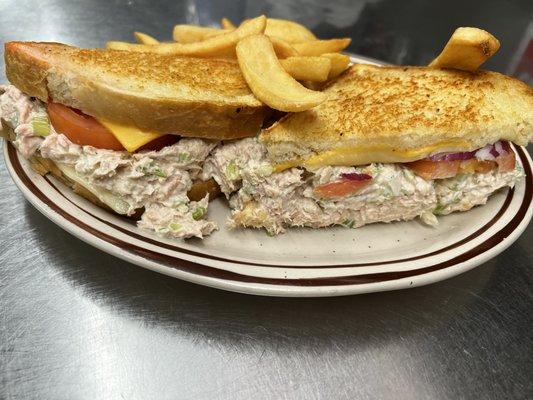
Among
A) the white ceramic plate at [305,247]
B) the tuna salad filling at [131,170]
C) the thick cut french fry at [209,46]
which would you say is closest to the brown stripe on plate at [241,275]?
the white ceramic plate at [305,247]

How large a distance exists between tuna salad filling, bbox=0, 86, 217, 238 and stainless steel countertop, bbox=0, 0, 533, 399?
0.25 m

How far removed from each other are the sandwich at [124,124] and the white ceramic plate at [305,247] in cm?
8

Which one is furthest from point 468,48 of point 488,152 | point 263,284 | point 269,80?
point 263,284

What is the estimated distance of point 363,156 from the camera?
5.78 feet

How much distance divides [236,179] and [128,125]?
430 mm

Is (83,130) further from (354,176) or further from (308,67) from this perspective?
(354,176)

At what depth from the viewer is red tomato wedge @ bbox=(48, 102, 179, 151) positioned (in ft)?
5.48

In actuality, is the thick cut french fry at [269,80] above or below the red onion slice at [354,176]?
above

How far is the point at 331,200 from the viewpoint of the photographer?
1.83 m

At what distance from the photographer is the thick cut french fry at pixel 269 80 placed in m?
1.63

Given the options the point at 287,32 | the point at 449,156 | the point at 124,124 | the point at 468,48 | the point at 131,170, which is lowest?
the point at 131,170

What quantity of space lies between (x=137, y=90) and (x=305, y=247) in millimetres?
830

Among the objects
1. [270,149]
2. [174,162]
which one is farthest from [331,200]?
[174,162]

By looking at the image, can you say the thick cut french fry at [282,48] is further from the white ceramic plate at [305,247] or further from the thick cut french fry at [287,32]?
the white ceramic plate at [305,247]
